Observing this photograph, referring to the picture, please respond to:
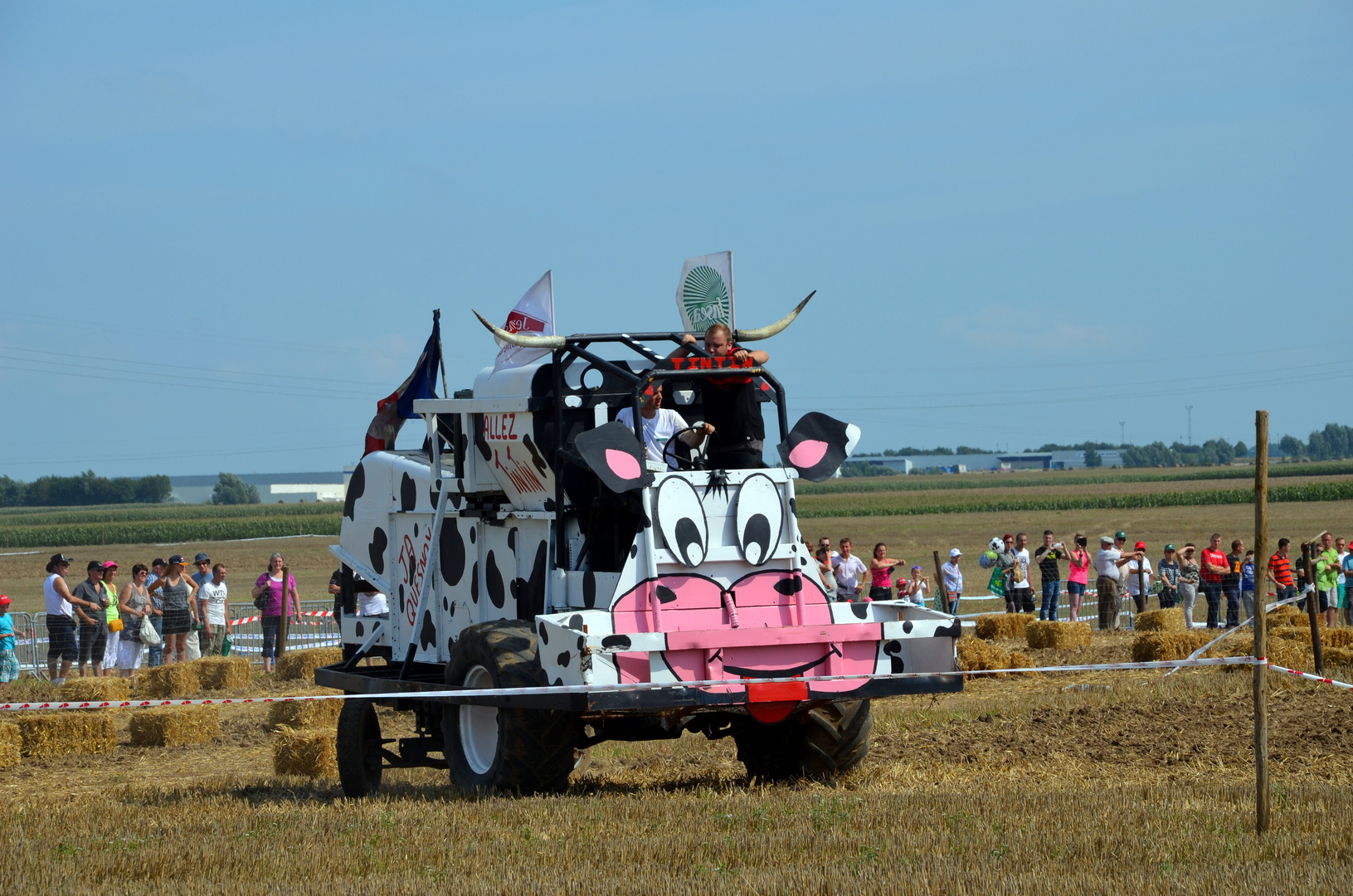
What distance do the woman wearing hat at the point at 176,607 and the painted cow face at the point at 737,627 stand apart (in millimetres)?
13262

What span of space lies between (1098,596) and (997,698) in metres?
8.28

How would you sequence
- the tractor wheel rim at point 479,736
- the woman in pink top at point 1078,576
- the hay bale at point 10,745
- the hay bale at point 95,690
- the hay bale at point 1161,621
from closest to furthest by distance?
the tractor wheel rim at point 479,736, the hay bale at point 10,745, the hay bale at point 95,690, the hay bale at point 1161,621, the woman in pink top at point 1078,576

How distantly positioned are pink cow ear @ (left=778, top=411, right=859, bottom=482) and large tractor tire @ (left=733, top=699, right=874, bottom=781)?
5.14 ft

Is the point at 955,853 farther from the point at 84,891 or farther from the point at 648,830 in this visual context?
the point at 84,891

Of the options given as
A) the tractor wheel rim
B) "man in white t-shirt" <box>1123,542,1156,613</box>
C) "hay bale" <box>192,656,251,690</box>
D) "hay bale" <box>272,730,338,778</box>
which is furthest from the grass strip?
the tractor wheel rim

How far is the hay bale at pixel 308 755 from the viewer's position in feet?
42.3

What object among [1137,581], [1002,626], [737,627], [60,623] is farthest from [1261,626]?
[1137,581]

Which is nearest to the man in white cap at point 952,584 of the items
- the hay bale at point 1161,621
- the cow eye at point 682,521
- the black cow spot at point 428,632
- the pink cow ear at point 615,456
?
the hay bale at point 1161,621

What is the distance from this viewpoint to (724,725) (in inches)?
397

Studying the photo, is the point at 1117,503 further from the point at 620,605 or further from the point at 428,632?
the point at 620,605

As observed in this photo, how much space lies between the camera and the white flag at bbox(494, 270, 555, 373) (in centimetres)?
1039

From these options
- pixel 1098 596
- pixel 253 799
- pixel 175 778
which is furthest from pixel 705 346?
pixel 1098 596

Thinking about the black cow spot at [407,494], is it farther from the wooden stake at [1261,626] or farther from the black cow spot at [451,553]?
the wooden stake at [1261,626]

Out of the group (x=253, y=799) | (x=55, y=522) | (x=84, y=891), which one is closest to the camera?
(x=84, y=891)
